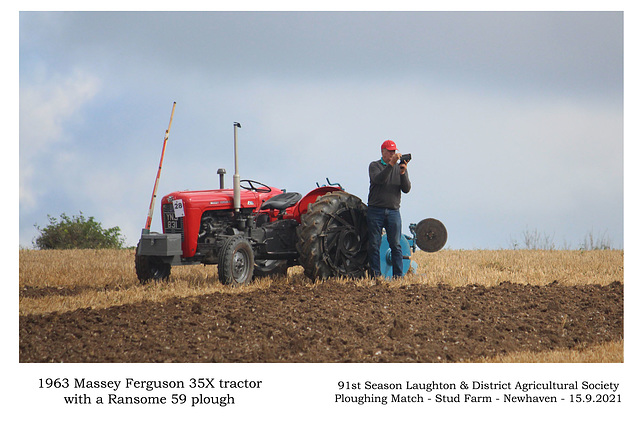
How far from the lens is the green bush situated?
1847cm

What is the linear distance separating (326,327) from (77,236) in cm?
1537

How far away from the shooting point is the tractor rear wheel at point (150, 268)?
843cm

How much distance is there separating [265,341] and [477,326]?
2.22 meters

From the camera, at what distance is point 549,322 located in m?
6.36

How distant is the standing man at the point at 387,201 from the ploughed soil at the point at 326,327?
88cm

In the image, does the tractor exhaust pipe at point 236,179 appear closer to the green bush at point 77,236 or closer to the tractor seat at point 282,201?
the tractor seat at point 282,201

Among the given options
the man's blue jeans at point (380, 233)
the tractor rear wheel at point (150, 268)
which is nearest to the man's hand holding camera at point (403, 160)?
the man's blue jeans at point (380, 233)

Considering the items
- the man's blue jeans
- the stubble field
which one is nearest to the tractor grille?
the stubble field

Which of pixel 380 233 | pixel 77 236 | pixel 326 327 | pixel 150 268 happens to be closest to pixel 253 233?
pixel 150 268

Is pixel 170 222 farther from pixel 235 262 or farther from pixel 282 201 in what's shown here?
pixel 282 201

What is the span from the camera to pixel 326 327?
5676mm

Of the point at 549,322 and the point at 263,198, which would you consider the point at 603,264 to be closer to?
the point at 549,322

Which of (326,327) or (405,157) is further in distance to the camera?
(405,157)
